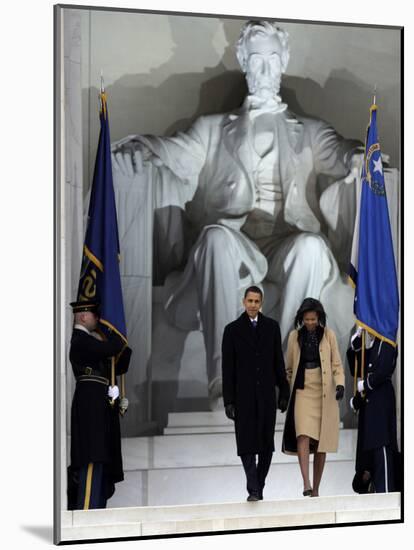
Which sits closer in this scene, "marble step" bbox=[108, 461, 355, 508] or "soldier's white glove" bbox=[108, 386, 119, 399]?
"soldier's white glove" bbox=[108, 386, 119, 399]

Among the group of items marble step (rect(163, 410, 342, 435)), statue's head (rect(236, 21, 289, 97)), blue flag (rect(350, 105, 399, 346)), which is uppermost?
statue's head (rect(236, 21, 289, 97))

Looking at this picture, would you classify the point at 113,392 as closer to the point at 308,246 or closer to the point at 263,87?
the point at 308,246

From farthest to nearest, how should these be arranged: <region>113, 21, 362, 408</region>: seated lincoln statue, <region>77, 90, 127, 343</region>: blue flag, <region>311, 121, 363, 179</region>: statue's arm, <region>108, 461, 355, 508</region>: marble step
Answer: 1. <region>311, 121, 363, 179</region>: statue's arm
2. <region>113, 21, 362, 408</region>: seated lincoln statue
3. <region>108, 461, 355, 508</region>: marble step
4. <region>77, 90, 127, 343</region>: blue flag

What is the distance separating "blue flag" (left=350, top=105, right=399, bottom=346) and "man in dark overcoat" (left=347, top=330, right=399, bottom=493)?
0.16m

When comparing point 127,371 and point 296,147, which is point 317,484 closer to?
point 127,371

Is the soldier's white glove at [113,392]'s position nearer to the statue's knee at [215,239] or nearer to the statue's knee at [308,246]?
the statue's knee at [215,239]

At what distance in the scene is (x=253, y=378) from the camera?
10328 mm

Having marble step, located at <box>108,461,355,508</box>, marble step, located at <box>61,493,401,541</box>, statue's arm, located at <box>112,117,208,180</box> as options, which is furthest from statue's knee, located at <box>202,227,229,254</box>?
marble step, located at <box>61,493,401,541</box>

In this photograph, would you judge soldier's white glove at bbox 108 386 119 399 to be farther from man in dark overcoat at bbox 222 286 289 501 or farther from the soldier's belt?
man in dark overcoat at bbox 222 286 289 501

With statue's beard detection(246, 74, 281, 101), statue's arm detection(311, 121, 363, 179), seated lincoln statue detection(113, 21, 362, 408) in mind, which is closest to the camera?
seated lincoln statue detection(113, 21, 362, 408)

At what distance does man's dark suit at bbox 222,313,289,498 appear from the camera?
1029cm

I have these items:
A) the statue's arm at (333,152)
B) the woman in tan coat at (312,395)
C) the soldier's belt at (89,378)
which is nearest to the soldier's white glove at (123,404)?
the soldier's belt at (89,378)

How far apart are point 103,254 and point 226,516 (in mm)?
2268

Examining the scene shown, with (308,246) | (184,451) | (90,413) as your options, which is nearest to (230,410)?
(184,451)
